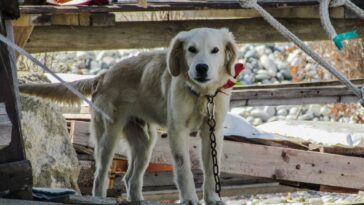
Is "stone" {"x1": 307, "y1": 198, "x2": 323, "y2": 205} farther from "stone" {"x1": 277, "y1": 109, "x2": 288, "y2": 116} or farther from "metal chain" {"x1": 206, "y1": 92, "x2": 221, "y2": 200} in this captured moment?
"metal chain" {"x1": 206, "y1": 92, "x2": 221, "y2": 200}

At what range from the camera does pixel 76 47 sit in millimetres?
13000

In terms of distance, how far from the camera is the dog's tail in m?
10.5

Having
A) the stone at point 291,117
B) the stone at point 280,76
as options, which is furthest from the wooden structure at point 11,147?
the stone at point 280,76

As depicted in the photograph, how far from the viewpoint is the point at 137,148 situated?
1060cm

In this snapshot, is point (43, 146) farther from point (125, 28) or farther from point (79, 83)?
point (125, 28)

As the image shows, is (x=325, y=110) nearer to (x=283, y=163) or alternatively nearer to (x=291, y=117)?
(x=291, y=117)

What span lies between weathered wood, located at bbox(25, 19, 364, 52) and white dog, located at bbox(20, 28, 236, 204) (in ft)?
6.86

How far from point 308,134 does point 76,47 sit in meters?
3.01

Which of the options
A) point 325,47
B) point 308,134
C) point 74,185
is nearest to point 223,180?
point 308,134

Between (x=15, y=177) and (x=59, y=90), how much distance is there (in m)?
3.30

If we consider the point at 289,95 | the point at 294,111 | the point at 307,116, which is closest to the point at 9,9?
the point at 289,95

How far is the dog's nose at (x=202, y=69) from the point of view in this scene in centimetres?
923

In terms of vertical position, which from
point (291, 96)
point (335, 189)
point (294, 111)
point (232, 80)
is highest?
point (232, 80)

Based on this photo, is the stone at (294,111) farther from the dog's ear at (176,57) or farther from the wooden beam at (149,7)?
the dog's ear at (176,57)
